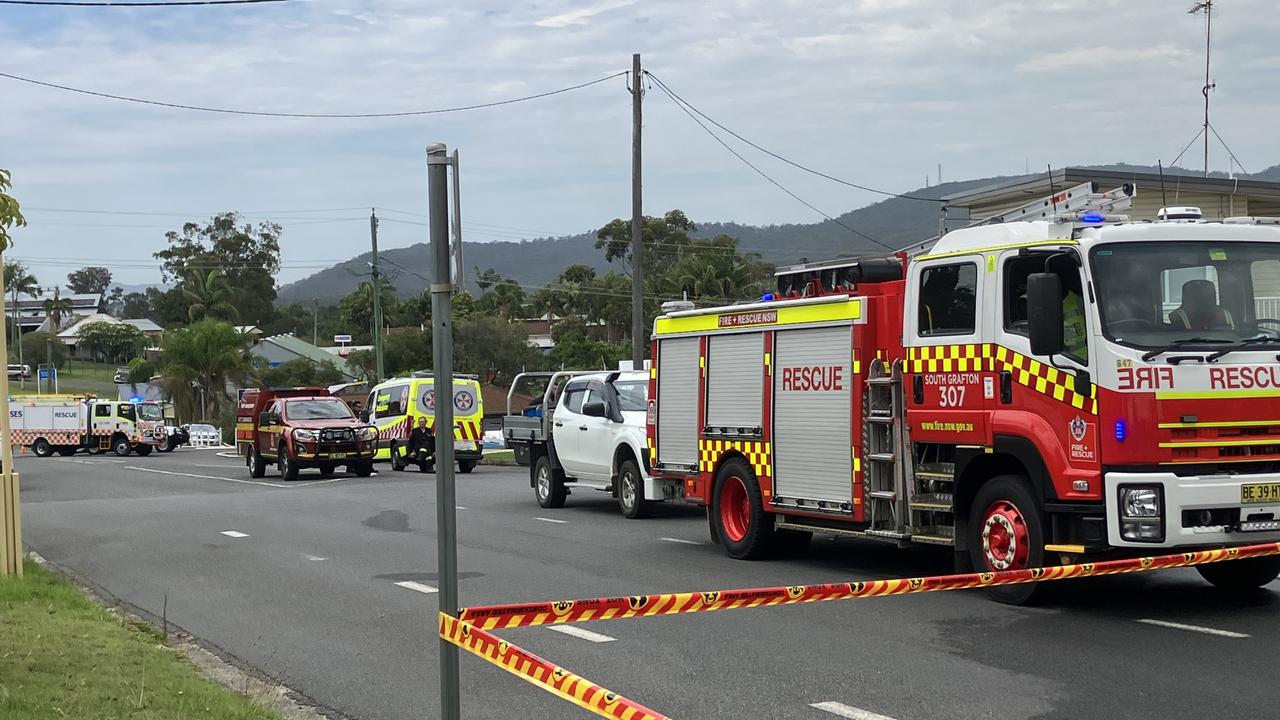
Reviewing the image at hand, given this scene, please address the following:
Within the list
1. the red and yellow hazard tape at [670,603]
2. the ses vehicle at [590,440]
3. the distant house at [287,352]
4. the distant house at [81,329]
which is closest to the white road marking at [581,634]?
the red and yellow hazard tape at [670,603]

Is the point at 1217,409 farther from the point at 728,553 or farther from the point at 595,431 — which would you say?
the point at 595,431

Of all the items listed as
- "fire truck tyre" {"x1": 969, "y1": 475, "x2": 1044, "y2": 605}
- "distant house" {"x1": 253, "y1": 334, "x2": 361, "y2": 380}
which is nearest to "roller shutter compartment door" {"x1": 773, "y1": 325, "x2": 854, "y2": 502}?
"fire truck tyre" {"x1": 969, "y1": 475, "x2": 1044, "y2": 605}

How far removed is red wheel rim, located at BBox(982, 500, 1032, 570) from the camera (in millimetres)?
10391

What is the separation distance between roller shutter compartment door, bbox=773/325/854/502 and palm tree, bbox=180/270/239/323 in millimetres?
80329

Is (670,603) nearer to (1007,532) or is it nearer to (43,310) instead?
(1007,532)

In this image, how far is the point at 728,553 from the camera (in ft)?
47.4

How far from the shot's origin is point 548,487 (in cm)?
2166

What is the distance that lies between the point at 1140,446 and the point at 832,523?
12.1 feet

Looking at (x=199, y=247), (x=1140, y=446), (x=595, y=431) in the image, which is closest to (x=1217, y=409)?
(x=1140, y=446)

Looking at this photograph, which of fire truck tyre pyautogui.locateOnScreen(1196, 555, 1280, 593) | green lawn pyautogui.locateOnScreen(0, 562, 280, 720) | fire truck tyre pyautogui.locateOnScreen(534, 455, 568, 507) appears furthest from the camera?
fire truck tyre pyautogui.locateOnScreen(534, 455, 568, 507)

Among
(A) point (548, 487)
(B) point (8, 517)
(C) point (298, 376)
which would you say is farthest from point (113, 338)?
(B) point (8, 517)

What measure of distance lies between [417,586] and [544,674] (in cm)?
799

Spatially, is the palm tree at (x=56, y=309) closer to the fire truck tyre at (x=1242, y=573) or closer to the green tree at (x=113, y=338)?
the green tree at (x=113, y=338)

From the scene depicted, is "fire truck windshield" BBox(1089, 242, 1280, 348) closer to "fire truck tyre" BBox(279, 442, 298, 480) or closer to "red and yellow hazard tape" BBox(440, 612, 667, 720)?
"red and yellow hazard tape" BBox(440, 612, 667, 720)
